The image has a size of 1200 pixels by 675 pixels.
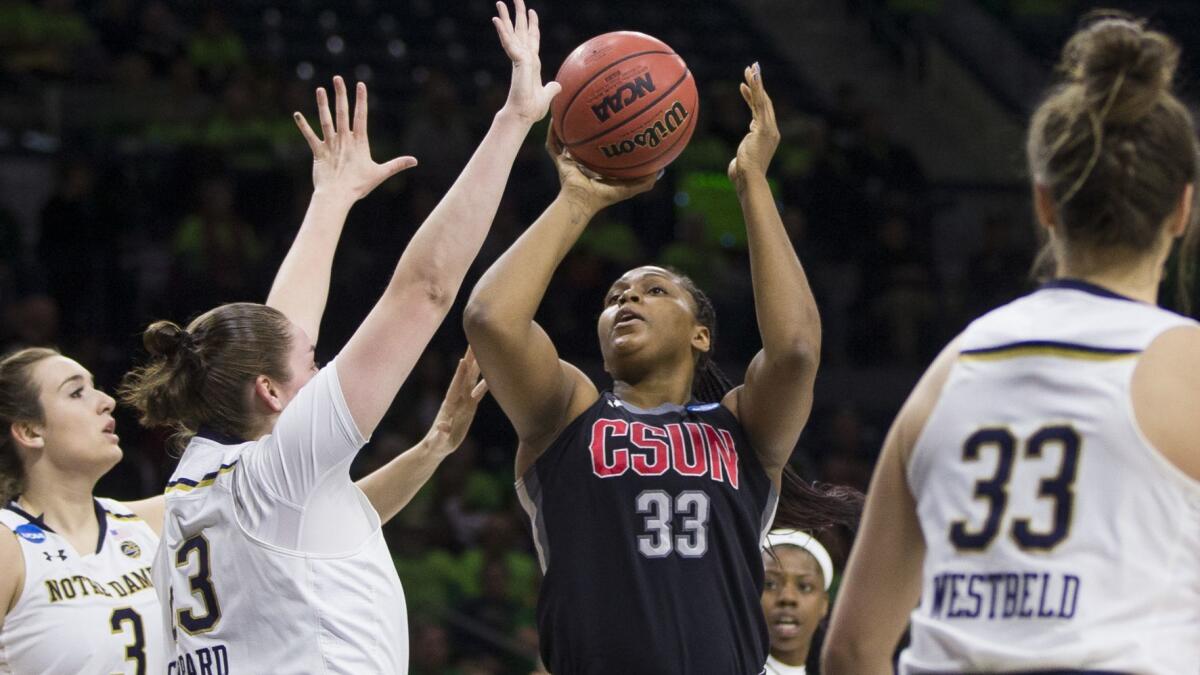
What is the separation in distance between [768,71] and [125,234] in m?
5.61

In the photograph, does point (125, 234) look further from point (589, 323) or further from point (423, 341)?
point (423, 341)

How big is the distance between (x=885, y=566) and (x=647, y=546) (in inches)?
40.7

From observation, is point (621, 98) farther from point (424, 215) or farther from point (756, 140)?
point (424, 215)

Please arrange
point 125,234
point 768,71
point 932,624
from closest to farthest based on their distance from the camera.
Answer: point 932,624
point 125,234
point 768,71

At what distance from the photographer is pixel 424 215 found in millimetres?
8789

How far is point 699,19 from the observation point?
12758 mm

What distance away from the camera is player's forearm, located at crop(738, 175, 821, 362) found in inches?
135

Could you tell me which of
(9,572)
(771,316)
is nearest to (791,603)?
(771,316)

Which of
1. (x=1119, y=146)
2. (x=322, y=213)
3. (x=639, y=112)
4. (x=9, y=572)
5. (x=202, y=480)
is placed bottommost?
(x=9, y=572)

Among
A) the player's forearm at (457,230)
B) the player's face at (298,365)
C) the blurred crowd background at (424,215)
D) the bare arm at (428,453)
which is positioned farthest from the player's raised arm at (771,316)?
the blurred crowd background at (424,215)

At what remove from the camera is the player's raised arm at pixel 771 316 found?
11.3 feet

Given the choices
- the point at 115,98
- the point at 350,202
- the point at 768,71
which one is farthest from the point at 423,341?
the point at 768,71

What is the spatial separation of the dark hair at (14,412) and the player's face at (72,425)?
21 millimetres

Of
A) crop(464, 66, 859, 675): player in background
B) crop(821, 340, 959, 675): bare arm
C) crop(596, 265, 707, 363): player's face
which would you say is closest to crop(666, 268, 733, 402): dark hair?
crop(596, 265, 707, 363): player's face
